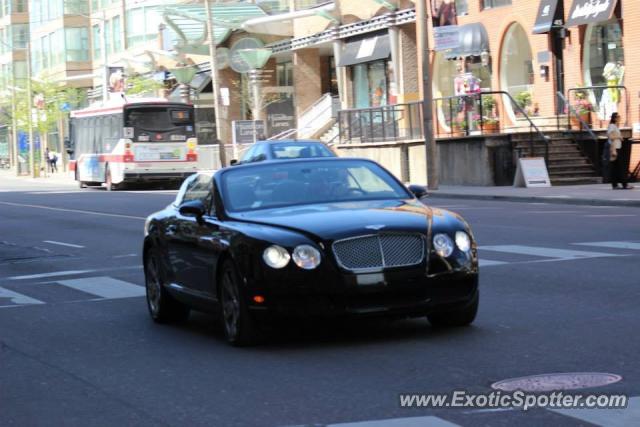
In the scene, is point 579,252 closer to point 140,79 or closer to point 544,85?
point 544,85

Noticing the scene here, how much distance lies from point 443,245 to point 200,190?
290 cm

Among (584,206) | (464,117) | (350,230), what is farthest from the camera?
(464,117)

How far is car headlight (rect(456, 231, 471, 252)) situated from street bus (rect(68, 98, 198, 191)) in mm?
39377

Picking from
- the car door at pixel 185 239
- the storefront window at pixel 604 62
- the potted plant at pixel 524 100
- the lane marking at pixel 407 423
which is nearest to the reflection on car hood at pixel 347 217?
the car door at pixel 185 239

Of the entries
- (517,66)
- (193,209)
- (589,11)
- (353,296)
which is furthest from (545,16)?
(353,296)

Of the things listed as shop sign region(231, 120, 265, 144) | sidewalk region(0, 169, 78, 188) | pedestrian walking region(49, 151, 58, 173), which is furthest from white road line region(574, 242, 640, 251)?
pedestrian walking region(49, 151, 58, 173)

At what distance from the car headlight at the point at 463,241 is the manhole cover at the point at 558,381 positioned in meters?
2.04

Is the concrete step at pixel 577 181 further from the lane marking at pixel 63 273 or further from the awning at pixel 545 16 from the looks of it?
the lane marking at pixel 63 273

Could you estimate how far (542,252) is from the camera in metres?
16.9

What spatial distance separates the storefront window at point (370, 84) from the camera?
55.1m

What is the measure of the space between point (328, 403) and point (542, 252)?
379 inches

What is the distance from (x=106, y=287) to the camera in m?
15.3

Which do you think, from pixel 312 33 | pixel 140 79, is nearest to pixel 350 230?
pixel 312 33

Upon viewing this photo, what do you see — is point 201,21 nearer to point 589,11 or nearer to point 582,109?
point 582,109
